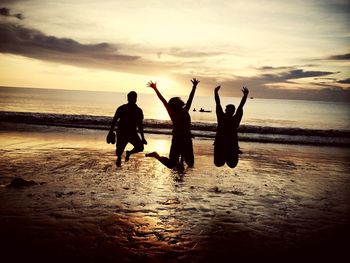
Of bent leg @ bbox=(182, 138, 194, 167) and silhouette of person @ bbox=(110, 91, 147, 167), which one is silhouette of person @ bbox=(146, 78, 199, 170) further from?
silhouette of person @ bbox=(110, 91, 147, 167)

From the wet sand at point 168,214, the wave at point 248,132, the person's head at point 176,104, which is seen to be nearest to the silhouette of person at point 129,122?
the wet sand at point 168,214

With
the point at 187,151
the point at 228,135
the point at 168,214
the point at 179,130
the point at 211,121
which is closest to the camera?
the point at 168,214

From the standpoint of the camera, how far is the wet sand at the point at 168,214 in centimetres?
398

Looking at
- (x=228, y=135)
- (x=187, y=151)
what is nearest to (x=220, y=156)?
(x=228, y=135)

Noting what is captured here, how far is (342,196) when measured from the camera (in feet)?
23.6

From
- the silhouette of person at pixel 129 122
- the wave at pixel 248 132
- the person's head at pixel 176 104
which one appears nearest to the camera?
the person's head at pixel 176 104

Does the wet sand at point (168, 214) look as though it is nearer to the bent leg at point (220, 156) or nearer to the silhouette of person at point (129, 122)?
the bent leg at point (220, 156)

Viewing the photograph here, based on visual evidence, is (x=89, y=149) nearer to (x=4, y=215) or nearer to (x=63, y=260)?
(x=4, y=215)

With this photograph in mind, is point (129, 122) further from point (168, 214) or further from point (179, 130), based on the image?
point (168, 214)

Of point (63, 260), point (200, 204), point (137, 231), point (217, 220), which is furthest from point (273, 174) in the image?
point (63, 260)

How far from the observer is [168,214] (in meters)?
5.40

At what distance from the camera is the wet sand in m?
3.98

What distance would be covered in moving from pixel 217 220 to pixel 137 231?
142 cm

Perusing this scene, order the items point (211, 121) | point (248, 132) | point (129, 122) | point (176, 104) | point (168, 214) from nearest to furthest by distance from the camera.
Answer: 1. point (168, 214)
2. point (176, 104)
3. point (129, 122)
4. point (248, 132)
5. point (211, 121)
